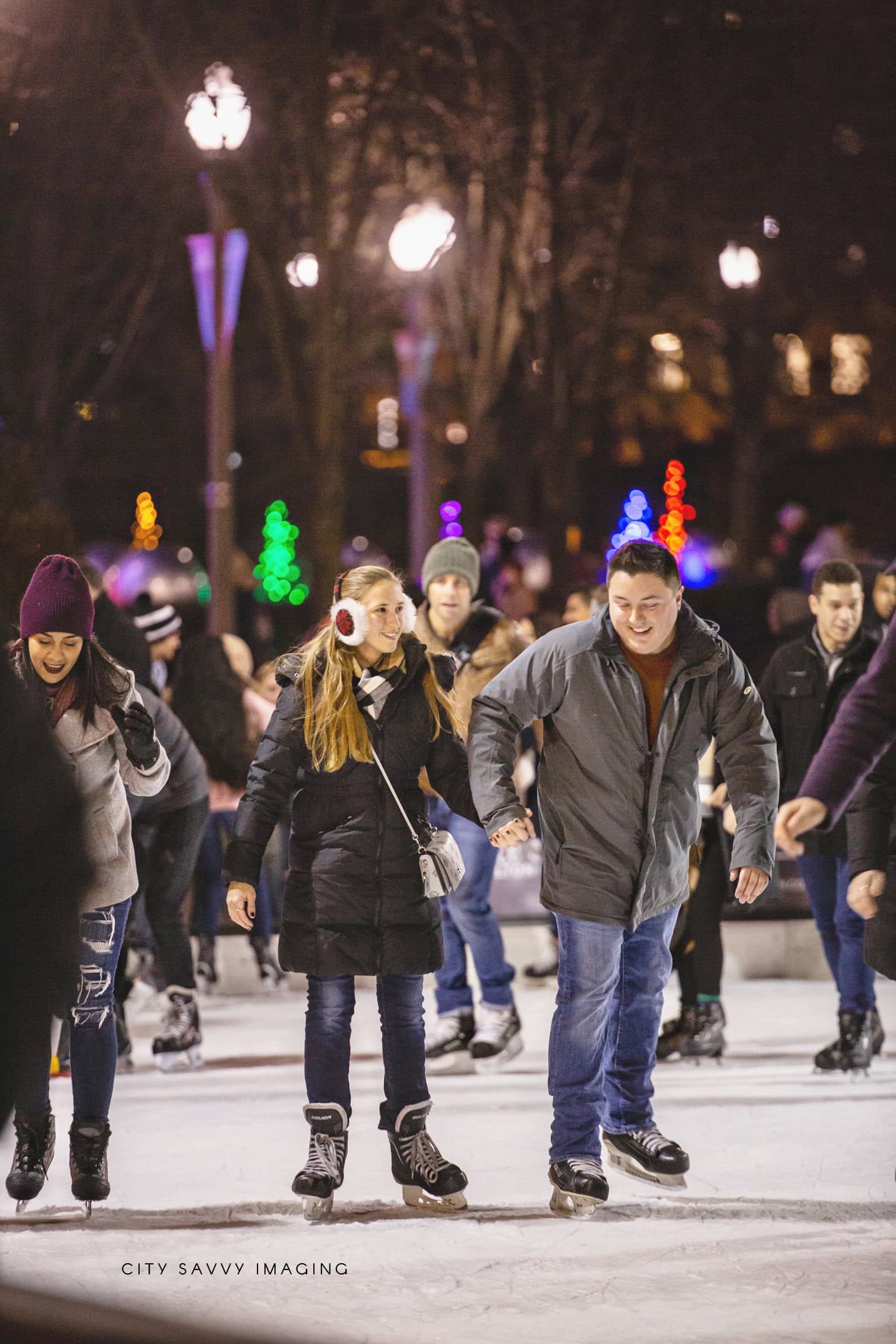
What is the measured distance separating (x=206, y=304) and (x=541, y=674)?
9.96m

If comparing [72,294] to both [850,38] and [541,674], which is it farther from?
[541,674]

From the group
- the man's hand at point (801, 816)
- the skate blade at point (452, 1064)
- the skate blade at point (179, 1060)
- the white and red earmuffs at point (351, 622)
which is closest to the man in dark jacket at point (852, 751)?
the man's hand at point (801, 816)

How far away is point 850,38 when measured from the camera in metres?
17.6

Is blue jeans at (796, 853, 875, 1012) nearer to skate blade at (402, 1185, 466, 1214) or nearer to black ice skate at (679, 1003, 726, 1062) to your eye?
black ice skate at (679, 1003, 726, 1062)

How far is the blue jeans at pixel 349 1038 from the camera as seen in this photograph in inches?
→ 224

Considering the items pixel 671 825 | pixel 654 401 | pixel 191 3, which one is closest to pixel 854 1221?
pixel 671 825

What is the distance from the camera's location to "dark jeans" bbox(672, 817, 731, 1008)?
25.9 feet

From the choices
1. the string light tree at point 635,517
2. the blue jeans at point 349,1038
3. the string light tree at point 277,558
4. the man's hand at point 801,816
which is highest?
the string light tree at point 635,517

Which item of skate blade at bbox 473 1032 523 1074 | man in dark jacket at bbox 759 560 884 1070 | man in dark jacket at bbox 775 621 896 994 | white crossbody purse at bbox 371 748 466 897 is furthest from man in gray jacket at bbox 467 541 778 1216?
skate blade at bbox 473 1032 523 1074

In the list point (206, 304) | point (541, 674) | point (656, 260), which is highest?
point (656, 260)

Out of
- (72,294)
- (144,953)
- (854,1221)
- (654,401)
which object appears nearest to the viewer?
(854,1221)

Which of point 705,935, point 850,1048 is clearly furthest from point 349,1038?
point 850,1048

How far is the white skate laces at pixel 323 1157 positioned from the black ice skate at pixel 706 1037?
2.58 meters

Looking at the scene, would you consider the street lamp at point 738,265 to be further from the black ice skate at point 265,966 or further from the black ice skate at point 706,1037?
the black ice skate at point 706,1037
